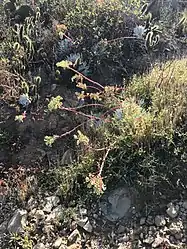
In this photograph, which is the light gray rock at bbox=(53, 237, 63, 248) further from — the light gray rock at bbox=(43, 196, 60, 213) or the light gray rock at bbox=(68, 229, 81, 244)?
the light gray rock at bbox=(43, 196, 60, 213)

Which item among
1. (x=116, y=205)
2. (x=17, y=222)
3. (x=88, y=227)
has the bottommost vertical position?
Answer: (x=17, y=222)

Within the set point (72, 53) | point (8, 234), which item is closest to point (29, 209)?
point (8, 234)

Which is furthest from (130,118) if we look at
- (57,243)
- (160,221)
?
(57,243)

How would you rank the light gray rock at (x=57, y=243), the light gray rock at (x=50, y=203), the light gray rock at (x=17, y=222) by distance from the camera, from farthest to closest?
the light gray rock at (x=50, y=203) < the light gray rock at (x=17, y=222) < the light gray rock at (x=57, y=243)

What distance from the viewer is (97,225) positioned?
358 cm

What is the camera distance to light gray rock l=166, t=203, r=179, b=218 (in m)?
3.57

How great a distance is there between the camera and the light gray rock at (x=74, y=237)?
11.4 ft

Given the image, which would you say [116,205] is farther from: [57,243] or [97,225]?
[57,243]

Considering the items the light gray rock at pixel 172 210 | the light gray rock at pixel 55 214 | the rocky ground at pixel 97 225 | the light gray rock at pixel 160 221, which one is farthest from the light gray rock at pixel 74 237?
the light gray rock at pixel 172 210

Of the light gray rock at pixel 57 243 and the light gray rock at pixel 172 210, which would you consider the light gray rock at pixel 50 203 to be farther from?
the light gray rock at pixel 172 210

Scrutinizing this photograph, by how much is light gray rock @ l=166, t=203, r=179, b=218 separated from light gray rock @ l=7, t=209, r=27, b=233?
1091mm

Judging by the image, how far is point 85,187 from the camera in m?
3.71

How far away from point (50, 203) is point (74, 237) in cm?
36

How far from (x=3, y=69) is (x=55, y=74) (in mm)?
486
